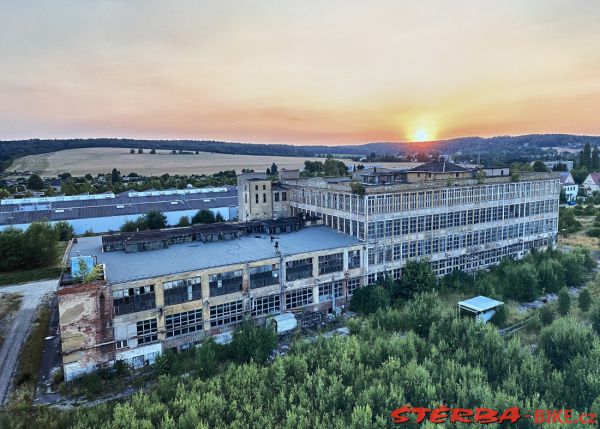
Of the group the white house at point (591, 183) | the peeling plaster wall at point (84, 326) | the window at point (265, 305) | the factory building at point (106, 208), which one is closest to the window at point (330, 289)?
the window at point (265, 305)

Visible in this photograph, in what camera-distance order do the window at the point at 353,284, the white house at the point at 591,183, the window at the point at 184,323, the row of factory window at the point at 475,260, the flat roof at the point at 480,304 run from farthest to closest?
1. the white house at the point at 591,183
2. the row of factory window at the point at 475,260
3. the window at the point at 353,284
4. the flat roof at the point at 480,304
5. the window at the point at 184,323

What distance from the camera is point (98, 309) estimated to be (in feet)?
95.5

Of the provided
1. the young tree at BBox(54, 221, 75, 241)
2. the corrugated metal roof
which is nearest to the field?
the corrugated metal roof

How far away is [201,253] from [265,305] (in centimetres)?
760

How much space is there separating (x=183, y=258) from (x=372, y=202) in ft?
62.4

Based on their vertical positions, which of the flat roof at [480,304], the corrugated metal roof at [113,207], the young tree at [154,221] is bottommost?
the flat roof at [480,304]

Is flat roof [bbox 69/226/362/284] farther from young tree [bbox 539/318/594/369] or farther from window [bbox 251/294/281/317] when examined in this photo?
young tree [bbox 539/318/594/369]

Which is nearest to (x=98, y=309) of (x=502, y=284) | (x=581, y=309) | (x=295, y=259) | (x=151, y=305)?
(x=151, y=305)

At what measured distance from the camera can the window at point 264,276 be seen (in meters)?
35.7

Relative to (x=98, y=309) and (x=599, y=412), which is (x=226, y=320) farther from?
(x=599, y=412)

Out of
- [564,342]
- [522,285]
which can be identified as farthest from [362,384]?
[522,285]

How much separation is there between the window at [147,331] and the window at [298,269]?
1193 cm

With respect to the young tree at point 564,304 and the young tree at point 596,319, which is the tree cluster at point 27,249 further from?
the young tree at point 596,319

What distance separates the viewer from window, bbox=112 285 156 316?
30036 mm
